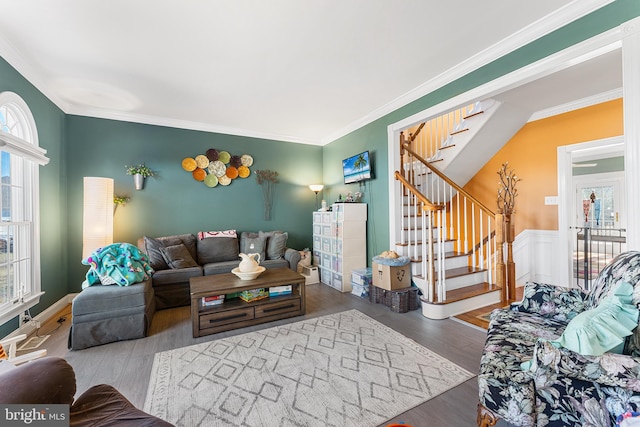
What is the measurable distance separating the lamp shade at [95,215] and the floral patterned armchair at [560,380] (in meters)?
4.22

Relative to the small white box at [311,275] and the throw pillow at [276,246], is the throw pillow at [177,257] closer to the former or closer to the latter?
the throw pillow at [276,246]

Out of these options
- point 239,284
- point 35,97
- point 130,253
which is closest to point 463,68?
point 239,284

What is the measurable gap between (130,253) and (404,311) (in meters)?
3.14

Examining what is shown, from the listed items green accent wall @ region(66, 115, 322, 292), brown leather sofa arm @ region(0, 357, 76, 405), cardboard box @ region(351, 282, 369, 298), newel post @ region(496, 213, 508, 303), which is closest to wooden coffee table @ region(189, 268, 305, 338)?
cardboard box @ region(351, 282, 369, 298)

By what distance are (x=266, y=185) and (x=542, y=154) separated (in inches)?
177

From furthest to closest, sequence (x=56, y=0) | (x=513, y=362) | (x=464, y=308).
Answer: (x=464, y=308), (x=56, y=0), (x=513, y=362)

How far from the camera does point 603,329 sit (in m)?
1.15

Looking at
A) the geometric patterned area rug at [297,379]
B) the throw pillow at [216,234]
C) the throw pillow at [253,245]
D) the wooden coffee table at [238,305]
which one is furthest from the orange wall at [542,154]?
the throw pillow at [216,234]

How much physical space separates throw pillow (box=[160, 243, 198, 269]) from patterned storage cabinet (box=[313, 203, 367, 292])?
206 cm

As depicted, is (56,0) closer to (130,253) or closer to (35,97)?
(35,97)

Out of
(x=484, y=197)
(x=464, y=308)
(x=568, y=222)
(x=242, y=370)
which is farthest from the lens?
(x=484, y=197)

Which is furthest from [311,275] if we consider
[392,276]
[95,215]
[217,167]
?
[95,215]

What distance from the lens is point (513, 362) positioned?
1312 millimetres

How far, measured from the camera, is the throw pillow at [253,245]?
4301mm
